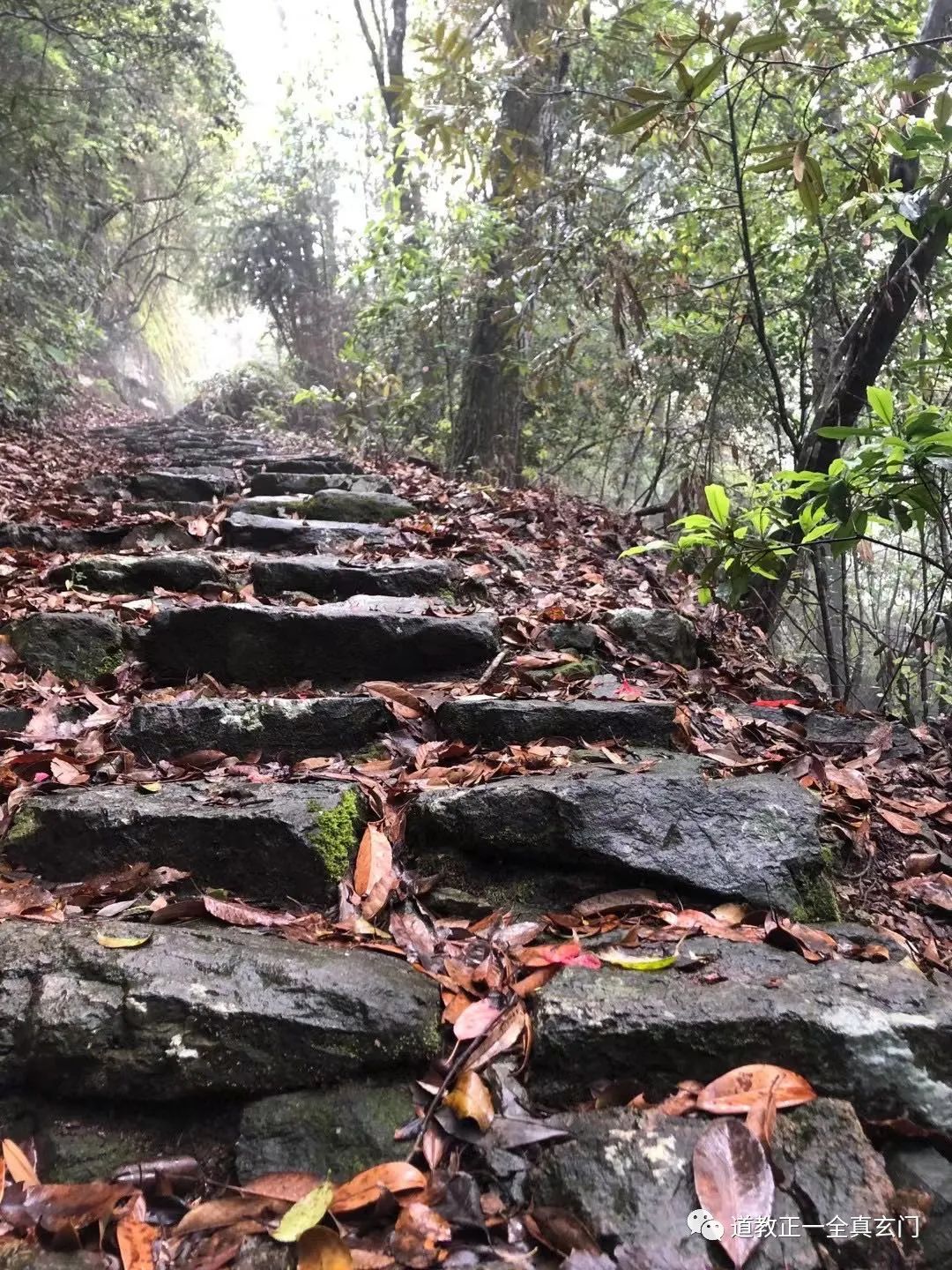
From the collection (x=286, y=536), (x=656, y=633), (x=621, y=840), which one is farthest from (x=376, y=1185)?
(x=286, y=536)

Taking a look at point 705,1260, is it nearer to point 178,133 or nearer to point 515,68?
point 515,68

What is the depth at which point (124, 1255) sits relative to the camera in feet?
3.78

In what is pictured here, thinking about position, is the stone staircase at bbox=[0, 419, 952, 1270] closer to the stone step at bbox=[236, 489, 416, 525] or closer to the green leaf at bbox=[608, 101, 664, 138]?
the green leaf at bbox=[608, 101, 664, 138]

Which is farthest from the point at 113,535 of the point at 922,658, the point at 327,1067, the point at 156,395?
the point at 156,395

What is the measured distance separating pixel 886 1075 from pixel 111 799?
5.90 ft

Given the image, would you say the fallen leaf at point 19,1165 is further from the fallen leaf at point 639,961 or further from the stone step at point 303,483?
the stone step at point 303,483

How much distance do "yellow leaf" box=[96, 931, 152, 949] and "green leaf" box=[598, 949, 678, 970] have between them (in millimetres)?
925

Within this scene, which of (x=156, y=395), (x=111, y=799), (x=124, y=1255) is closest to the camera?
(x=124, y=1255)

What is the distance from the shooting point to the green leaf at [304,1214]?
117 cm

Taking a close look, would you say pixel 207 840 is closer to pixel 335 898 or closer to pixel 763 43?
pixel 335 898

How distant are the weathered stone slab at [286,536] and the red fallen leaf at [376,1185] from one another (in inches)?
134

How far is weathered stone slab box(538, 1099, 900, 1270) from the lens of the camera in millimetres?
1169

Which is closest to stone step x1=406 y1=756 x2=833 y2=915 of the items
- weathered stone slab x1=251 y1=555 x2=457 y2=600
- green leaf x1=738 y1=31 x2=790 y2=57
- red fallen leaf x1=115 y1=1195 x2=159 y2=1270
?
red fallen leaf x1=115 y1=1195 x2=159 y2=1270

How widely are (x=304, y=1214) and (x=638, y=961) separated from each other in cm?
76
